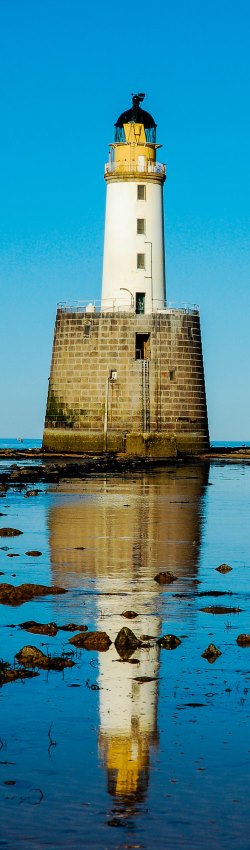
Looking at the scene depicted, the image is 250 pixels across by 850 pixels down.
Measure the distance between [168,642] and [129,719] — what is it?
8.79ft

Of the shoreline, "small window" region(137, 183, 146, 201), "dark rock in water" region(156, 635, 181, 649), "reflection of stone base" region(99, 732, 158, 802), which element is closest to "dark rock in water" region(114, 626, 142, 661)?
"dark rock in water" region(156, 635, 181, 649)

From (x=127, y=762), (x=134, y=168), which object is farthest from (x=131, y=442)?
(x=127, y=762)

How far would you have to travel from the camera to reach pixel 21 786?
8109mm

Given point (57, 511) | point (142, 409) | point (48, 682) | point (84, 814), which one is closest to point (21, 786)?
point (84, 814)

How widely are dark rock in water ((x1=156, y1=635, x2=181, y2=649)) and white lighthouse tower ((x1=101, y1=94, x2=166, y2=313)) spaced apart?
46.4 metres

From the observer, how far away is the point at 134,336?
192 feet

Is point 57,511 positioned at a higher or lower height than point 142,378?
lower

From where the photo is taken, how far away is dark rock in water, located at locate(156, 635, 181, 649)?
40.6 feet

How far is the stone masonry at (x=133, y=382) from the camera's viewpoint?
58469 millimetres

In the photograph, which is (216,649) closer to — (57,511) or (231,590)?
(231,590)

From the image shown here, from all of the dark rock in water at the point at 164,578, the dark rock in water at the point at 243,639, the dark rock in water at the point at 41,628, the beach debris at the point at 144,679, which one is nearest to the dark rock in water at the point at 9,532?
the dark rock in water at the point at 164,578

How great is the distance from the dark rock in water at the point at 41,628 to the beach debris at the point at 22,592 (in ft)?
6.42

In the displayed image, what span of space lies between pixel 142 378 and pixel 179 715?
4907 centimetres

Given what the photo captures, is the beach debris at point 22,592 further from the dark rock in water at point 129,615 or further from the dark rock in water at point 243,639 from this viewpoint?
the dark rock in water at point 243,639
